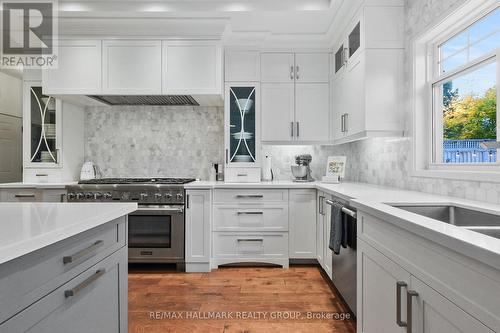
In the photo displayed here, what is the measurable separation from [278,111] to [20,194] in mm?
2861

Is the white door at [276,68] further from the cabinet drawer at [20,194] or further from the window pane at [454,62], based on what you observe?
the cabinet drawer at [20,194]

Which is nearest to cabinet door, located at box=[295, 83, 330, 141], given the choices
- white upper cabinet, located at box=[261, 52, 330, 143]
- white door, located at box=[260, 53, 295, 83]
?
white upper cabinet, located at box=[261, 52, 330, 143]

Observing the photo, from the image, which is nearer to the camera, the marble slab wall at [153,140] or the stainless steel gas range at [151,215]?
the stainless steel gas range at [151,215]

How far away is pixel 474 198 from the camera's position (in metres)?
1.79

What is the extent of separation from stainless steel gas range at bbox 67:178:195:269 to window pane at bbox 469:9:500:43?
103 inches

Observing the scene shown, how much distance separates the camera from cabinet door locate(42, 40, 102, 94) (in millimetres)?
3270

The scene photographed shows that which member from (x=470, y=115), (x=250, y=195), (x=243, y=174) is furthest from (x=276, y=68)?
(x=470, y=115)

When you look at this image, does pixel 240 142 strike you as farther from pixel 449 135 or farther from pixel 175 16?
pixel 449 135

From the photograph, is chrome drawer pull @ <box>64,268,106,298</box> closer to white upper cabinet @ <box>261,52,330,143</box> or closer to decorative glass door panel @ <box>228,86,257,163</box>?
decorative glass door panel @ <box>228,86,257,163</box>

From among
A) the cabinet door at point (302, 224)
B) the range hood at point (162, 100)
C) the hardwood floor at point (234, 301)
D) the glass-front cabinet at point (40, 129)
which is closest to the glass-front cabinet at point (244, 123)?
the range hood at point (162, 100)

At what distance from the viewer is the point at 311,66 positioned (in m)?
3.58

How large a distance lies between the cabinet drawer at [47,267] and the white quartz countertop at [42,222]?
49mm

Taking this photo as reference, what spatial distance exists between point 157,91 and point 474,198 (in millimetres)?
2872

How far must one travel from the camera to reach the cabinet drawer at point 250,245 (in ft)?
10.6
